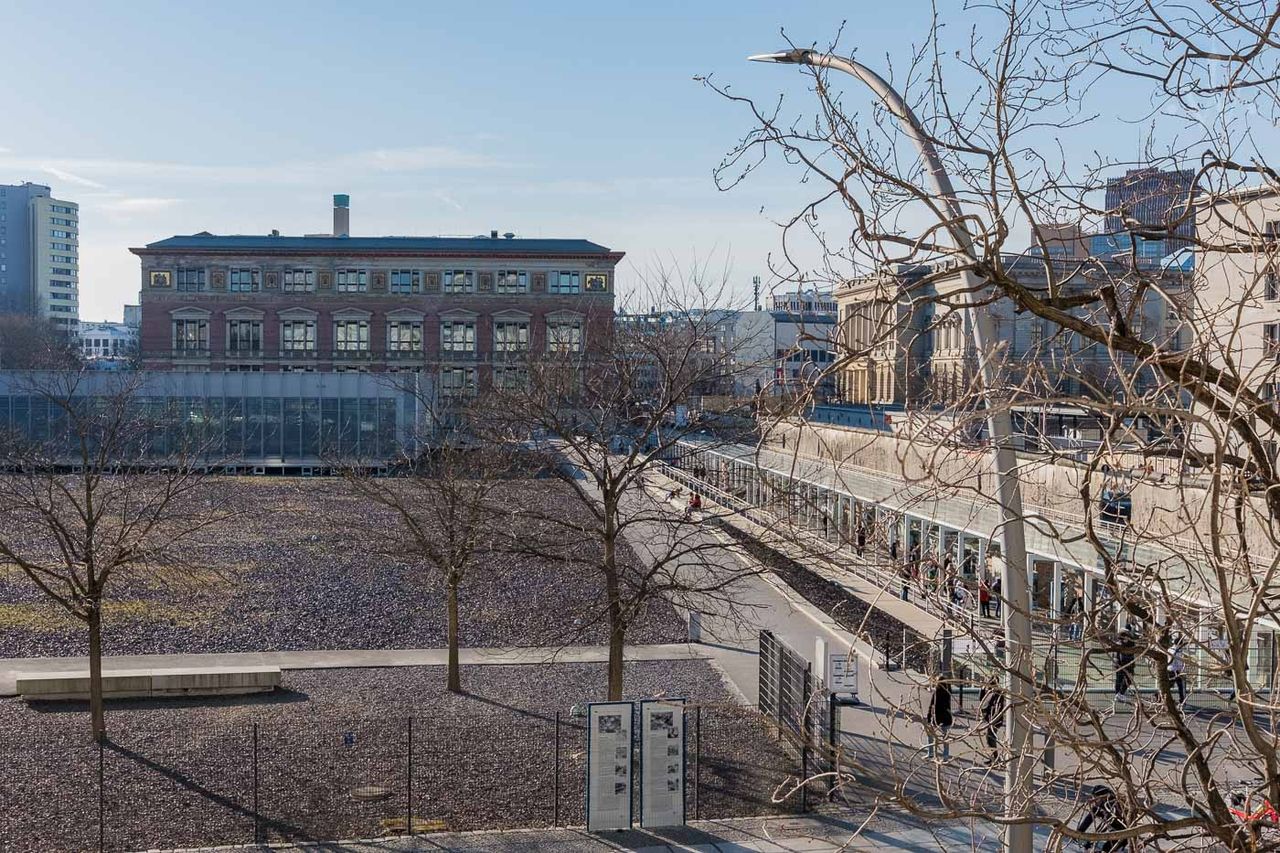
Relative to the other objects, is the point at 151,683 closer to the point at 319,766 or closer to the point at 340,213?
the point at 319,766

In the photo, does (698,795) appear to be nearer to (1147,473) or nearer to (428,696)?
(428,696)

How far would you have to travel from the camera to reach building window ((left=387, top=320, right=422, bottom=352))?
8750 centimetres

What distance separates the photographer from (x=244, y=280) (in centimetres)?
8712

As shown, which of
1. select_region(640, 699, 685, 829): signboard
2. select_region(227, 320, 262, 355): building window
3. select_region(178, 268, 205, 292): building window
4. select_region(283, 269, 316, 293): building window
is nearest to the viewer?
select_region(640, 699, 685, 829): signboard

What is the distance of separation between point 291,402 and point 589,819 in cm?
A: 5118

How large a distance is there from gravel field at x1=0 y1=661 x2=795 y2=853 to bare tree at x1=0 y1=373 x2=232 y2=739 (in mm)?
1183

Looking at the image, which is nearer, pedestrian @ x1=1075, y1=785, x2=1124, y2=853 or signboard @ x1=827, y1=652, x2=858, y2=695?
pedestrian @ x1=1075, y1=785, x2=1124, y2=853

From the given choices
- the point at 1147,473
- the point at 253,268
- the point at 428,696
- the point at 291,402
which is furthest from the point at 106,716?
the point at 253,268

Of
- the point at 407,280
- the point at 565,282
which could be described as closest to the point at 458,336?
the point at 407,280

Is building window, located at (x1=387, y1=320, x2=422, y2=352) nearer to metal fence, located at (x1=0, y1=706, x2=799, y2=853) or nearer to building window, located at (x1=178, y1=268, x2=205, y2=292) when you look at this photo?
→ building window, located at (x1=178, y1=268, x2=205, y2=292)

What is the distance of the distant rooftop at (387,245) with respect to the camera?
86625 millimetres

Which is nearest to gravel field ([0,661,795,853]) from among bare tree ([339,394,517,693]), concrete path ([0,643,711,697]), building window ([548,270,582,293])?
bare tree ([339,394,517,693])

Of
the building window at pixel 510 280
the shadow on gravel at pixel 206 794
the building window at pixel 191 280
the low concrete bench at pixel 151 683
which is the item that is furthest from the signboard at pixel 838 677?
the building window at pixel 191 280

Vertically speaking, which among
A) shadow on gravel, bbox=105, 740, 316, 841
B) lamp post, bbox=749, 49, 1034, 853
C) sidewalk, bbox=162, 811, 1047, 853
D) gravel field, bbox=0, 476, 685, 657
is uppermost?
lamp post, bbox=749, 49, 1034, 853
